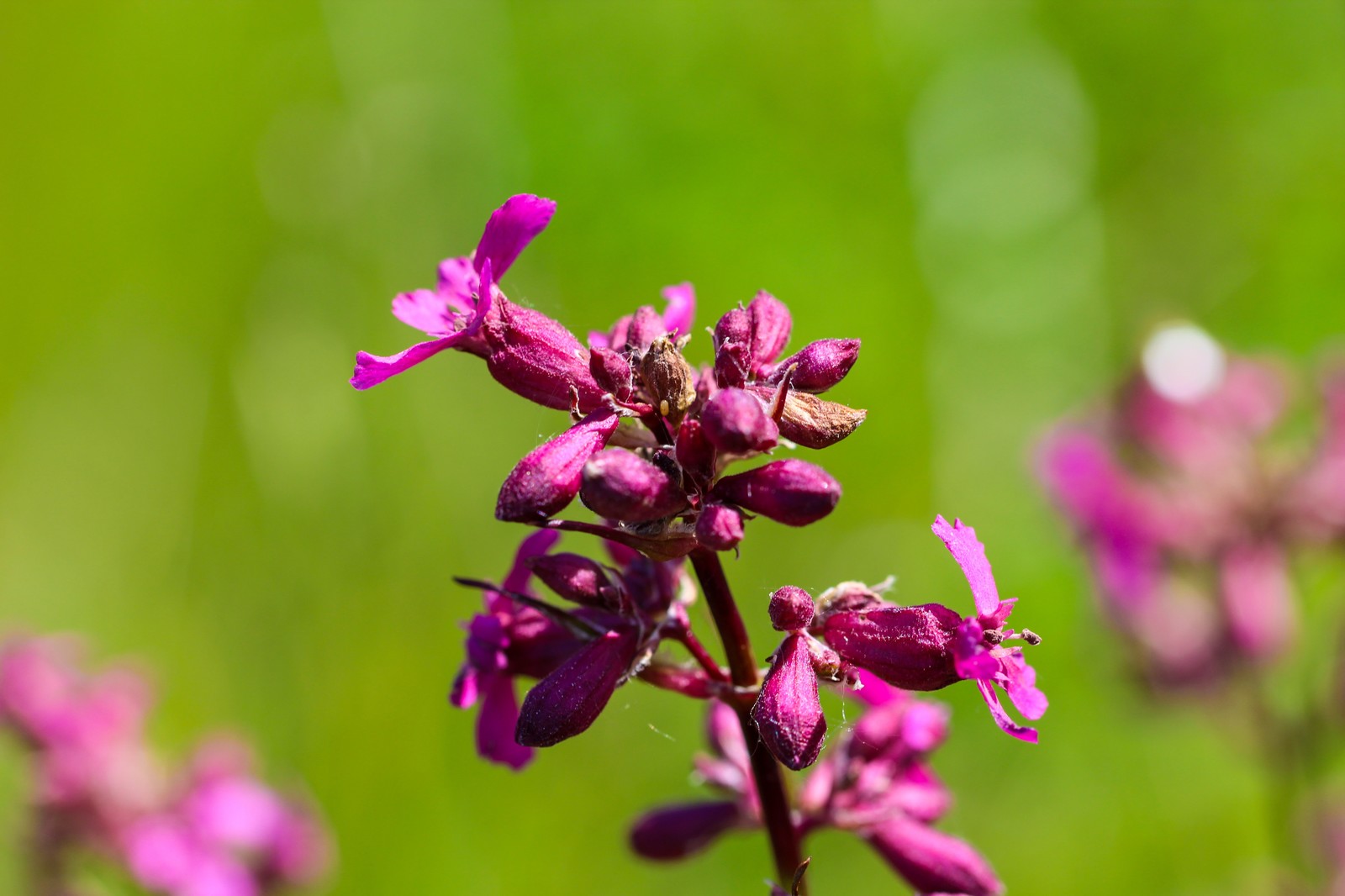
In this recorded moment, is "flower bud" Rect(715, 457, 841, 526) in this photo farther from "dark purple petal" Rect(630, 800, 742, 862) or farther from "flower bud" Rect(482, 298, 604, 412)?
"dark purple petal" Rect(630, 800, 742, 862)

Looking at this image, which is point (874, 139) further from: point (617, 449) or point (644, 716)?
point (617, 449)

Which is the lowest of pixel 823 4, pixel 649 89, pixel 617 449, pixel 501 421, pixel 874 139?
pixel 617 449

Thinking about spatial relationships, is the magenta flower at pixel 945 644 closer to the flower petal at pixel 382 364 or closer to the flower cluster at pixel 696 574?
the flower cluster at pixel 696 574

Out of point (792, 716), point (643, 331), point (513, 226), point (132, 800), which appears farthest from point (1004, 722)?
point (132, 800)

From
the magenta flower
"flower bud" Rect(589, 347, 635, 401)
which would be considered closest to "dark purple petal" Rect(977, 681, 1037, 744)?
the magenta flower

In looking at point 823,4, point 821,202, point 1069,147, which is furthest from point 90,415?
point 1069,147
